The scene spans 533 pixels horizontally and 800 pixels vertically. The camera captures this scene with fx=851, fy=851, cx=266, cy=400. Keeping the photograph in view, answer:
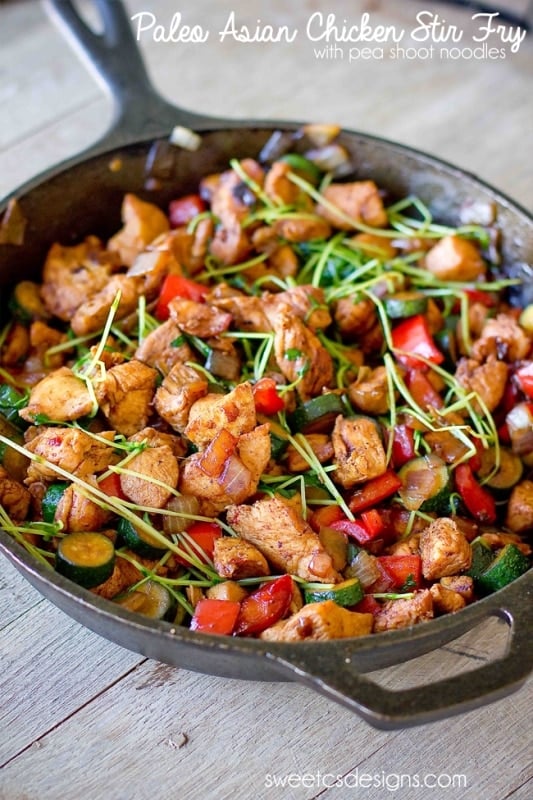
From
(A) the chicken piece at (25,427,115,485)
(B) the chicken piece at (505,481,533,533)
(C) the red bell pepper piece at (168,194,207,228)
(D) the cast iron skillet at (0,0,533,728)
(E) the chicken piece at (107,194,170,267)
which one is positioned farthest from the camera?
(C) the red bell pepper piece at (168,194,207,228)

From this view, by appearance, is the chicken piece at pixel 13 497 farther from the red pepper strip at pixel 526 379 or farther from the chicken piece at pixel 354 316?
the red pepper strip at pixel 526 379

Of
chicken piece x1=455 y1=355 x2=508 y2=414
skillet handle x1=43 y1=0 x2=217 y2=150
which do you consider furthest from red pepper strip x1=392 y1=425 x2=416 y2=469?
skillet handle x1=43 y1=0 x2=217 y2=150

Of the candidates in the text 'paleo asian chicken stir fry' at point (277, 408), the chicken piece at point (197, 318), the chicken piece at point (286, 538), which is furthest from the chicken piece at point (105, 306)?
the chicken piece at point (286, 538)

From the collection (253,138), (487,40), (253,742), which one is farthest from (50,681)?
(487,40)

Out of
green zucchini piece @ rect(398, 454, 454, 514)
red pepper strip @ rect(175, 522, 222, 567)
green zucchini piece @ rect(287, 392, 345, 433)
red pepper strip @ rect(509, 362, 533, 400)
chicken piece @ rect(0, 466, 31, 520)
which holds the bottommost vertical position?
red pepper strip @ rect(509, 362, 533, 400)

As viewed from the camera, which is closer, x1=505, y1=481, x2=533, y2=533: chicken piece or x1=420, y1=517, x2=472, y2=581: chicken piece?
x1=420, y1=517, x2=472, y2=581: chicken piece

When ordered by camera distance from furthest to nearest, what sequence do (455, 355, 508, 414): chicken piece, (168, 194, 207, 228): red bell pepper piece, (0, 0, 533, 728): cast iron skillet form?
(168, 194, 207, 228): red bell pepper piece, (0, 0, 533, 728): cast iron skillet, (455, 355, 508, 414): chicken piece

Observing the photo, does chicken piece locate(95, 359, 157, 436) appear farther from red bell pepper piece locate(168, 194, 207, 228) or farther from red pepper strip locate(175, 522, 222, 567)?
red bell pepper piece locate(168, 194, 207, 228)
